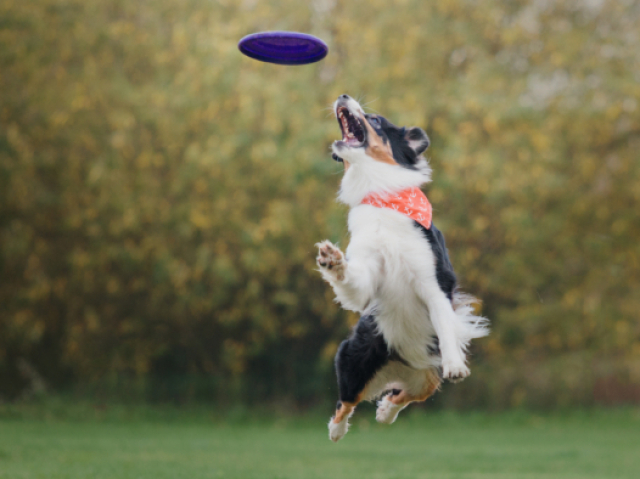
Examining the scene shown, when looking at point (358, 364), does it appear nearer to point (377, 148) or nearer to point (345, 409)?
point (345, 409)

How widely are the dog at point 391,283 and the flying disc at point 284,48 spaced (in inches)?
25.3

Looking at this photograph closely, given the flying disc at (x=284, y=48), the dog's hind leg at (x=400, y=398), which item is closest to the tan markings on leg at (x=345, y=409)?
the dog's hind leg at (x=400, y=398)

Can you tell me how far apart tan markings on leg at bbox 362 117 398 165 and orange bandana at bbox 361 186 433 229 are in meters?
0.20

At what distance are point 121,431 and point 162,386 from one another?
8.18 feet

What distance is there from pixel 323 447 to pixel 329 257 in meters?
9.06

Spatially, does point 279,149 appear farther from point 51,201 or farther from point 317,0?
point 51,201

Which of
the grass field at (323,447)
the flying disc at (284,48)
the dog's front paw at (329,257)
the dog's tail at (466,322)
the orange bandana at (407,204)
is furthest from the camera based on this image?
the grass field at (323,447)

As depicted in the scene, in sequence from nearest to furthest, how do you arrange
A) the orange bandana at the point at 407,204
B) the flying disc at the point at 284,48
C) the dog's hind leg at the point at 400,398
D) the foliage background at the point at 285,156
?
1. the orange bandana at the point at 407,204
2. the dog's hind leg at the point at 400,398
3. the flying disc at the point at 284,48
4. the foliage background at the point at 285,156

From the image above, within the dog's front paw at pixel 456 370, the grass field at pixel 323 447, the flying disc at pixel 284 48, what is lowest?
the grass field at pixel 323 447

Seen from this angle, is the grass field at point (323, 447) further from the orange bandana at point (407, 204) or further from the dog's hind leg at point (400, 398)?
the orange bandana at point (407, 204)

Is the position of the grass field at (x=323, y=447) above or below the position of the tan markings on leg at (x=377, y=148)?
below

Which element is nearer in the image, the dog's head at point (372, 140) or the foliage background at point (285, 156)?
the dog's head at point (372, 140)

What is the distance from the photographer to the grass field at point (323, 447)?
8.53m

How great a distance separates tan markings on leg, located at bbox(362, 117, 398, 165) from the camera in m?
3.94
